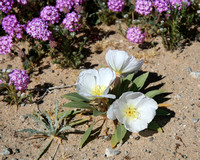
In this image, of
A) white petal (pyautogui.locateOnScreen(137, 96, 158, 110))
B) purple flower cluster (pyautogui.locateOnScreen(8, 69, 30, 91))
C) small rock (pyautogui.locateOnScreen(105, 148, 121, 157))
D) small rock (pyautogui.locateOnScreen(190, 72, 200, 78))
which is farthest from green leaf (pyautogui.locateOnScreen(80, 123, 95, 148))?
small rock (pyautogui.locateOnScreen(190, 72, 200, 78))

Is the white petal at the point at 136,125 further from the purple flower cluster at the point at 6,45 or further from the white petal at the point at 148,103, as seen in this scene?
the purple flower cluster at the point at 6,45

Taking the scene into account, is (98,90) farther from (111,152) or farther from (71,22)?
(71,22)

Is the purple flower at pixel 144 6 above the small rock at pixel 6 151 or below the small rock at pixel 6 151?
above

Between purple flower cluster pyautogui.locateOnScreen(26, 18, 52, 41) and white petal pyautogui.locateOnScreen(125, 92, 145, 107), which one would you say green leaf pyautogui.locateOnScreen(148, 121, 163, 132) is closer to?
white petal pyautogui.locateOnScreen(125, 92, 145, 107)

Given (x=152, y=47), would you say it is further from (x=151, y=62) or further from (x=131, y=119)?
(x=131, y=119)

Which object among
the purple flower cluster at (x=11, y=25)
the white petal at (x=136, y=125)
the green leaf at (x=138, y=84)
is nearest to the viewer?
the white petal at (x=136, y=125)

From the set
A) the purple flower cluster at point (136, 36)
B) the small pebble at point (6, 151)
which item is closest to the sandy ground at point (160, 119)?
the small pebble at point (6, 151)
